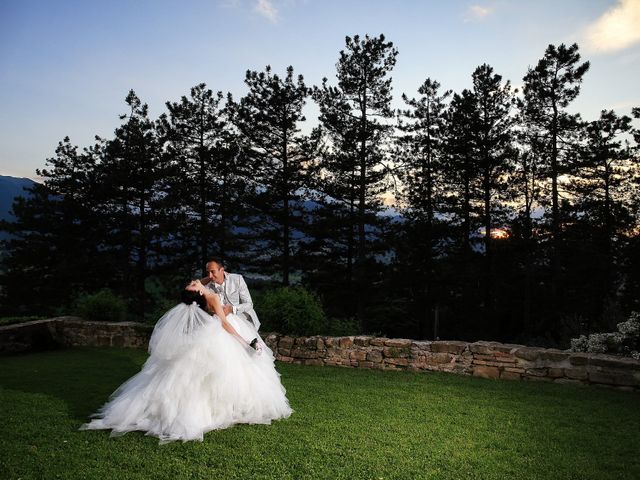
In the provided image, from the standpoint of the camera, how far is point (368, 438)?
175 inches

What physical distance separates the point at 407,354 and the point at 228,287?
4.02m

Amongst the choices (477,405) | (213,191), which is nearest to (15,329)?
(477,405)

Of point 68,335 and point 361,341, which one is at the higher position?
point 361,341

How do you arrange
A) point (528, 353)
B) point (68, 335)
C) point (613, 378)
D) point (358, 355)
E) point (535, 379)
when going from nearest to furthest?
point (613, 378) → point (535, 379) → point (528, 353) → point (358, 355) → point (68, 335)

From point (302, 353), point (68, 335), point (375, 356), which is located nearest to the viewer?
point (375, 356)

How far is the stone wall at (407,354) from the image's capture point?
21.7 ft

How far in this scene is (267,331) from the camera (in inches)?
373

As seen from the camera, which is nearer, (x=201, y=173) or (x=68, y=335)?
(x=68, y=335)

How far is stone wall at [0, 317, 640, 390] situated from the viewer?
6.61 m

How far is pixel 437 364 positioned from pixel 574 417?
8.92 ft

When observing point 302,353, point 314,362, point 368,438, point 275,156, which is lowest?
point 368,438

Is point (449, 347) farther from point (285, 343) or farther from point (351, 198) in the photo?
point (351, 198)

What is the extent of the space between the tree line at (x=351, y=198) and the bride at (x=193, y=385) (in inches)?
745

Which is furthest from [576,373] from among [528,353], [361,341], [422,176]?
[422,176]
